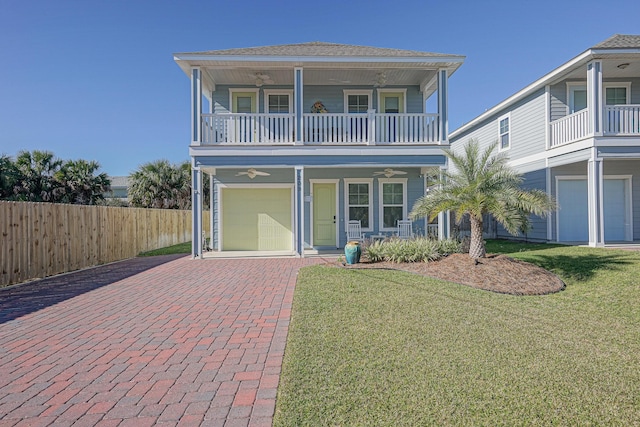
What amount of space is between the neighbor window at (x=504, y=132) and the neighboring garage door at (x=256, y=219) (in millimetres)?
10837

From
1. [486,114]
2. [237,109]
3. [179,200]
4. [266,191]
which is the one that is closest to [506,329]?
[266,191]

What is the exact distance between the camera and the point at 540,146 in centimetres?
1374

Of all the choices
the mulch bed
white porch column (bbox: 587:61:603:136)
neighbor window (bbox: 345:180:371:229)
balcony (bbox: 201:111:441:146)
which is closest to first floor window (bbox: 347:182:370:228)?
neighbor window (bbox: 345:180:371:229)

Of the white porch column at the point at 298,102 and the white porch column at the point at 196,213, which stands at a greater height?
the white porch column at the point at 298,102

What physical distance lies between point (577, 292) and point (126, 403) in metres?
7.55

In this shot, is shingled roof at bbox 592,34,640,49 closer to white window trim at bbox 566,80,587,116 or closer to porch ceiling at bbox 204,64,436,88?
white window trim at bbox 566,80,587,116

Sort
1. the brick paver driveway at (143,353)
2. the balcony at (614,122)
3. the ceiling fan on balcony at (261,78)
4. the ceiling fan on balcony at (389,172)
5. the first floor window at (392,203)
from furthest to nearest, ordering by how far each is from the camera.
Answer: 1. the first floor window at (392,203)
2. the ceiling fan on balcony at (389,172)
3. the ceiling fan on balcony at (261,78)
4. the balcony at (614,122)
5. the brick paver driveway at (143,353)

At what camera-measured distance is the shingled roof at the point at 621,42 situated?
10938 millimetres

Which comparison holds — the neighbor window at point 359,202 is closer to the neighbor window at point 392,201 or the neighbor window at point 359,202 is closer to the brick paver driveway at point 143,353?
the neighbor window at point 392,201

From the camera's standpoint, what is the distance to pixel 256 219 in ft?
43.1

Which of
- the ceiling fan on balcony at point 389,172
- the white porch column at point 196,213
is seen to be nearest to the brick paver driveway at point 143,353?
the white porch column at point 196,213

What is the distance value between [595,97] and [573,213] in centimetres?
450

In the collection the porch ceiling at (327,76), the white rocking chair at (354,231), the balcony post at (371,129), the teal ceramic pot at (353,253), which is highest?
the porch ceiling at (327,76)

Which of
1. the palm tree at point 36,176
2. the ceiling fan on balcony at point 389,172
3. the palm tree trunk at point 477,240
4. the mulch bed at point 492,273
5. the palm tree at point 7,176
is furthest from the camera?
the palm tree at point 36,176
